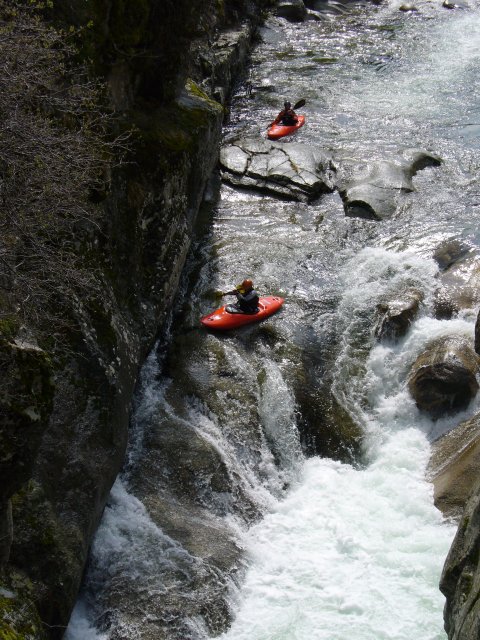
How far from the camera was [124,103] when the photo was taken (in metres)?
9.66

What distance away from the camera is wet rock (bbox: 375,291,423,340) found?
406 inches

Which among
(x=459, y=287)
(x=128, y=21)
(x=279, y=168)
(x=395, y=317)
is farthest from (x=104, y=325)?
(x=279, y=168)

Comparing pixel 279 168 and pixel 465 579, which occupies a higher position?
pixel 279 168

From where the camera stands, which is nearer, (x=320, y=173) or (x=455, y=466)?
(x=455, y=466)

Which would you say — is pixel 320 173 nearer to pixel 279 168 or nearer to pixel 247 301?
pixel 279 168

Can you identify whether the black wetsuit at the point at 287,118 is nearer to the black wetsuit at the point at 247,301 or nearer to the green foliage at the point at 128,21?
the green foliage at the point at 128,21

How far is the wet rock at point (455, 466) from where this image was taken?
8.32 meters

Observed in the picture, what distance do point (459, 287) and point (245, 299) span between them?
3285mm

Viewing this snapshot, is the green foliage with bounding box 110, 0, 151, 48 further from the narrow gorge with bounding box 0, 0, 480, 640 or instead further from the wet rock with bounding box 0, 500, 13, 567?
the wet rock with bounding box 0, 500, 13, 567

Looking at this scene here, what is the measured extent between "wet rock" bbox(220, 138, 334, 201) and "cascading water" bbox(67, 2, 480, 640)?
33 cm

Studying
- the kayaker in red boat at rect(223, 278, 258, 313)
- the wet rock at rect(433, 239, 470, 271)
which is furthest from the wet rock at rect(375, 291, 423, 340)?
the kayaker in red boat at rect(223, 278, 258, 313)

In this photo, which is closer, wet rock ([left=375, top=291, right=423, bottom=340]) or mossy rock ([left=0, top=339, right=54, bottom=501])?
mossy rock ([left=0, top=339, right=54, bottom=501])

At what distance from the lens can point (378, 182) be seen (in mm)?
14008

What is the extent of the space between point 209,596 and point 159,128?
597 centimetres
